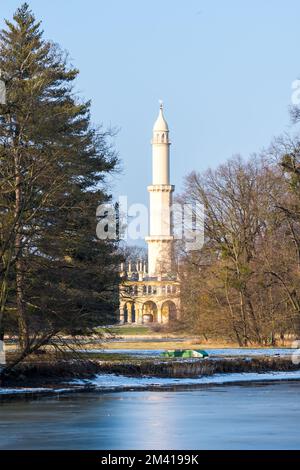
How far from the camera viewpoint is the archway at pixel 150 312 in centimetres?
13800

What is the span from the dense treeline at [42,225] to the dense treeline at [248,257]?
52.3 feet

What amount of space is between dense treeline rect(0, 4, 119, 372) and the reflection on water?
5764mm

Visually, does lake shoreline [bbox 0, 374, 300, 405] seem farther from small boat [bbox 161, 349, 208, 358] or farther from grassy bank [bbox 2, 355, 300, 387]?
small boat [bbox 161, 349, 208, 358]

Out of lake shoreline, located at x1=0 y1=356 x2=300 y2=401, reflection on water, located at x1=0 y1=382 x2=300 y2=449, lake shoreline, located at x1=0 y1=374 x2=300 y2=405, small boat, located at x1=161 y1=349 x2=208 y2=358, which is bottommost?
reflection on water, located at x1=0 y1=382 x2=300 y2=449

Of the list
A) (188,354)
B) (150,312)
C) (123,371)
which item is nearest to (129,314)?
(150,312)

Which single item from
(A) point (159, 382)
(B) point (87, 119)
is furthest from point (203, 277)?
(A) point (159, 382)

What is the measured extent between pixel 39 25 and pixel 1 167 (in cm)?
1391

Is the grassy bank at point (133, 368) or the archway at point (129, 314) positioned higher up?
the archway at point (129, 314)

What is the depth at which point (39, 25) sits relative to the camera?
5062 cm

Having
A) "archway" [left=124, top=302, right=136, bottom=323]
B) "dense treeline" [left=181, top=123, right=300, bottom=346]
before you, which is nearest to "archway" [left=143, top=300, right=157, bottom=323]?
"archway" [left=124, top=302, right=136, bottom=323]

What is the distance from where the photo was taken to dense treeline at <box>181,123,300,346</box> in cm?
6256

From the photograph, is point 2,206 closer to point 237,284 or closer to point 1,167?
point 1,167

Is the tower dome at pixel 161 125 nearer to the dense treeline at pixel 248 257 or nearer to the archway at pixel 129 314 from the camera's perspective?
the archway at pixel 129 314

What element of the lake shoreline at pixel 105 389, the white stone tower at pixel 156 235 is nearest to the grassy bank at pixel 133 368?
the lake shoreline at pixel 105 389
